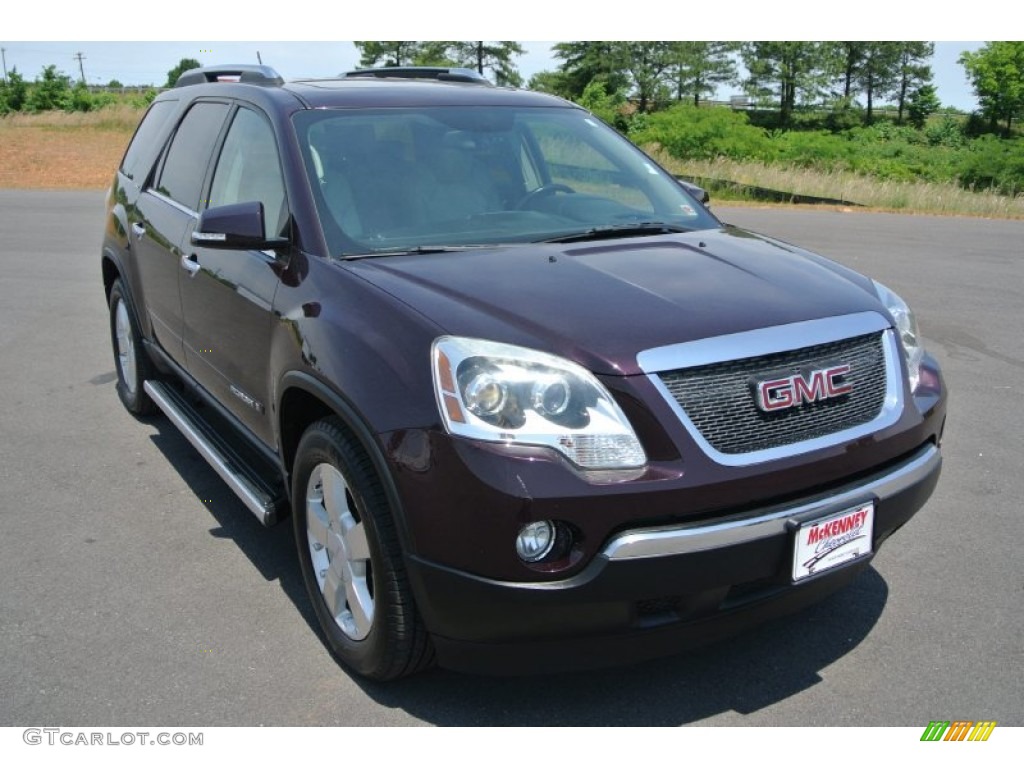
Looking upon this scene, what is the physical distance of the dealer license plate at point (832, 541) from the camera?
9.06ft

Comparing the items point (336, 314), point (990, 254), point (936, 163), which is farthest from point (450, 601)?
point (936, 163)

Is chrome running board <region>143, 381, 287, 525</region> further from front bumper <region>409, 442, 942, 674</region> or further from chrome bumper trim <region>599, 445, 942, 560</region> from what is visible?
chrome bumper trim <region>599, 445, 942, 560</region>

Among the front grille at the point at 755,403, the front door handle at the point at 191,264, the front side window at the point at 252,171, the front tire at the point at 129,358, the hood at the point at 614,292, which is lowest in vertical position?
the front tire at the point at 129,358

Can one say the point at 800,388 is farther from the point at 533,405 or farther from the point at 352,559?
the point at 352,559

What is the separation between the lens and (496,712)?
305 centimetres

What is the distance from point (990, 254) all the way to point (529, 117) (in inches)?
385

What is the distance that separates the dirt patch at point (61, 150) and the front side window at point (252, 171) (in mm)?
20751

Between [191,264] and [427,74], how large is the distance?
173 centimetres

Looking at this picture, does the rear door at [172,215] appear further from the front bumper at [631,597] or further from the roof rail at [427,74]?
the front bumper at [631,597]

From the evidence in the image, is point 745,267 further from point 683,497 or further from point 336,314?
point 336,314

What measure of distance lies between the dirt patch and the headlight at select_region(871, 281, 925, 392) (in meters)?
22.7

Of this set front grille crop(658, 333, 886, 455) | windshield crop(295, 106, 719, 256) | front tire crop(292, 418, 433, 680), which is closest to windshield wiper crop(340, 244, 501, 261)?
windshield crop(295, 106, 719, 256)

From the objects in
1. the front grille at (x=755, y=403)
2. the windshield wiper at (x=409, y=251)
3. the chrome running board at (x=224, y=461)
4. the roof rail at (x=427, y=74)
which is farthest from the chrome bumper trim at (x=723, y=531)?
the roof rail at (x=427, y=74)

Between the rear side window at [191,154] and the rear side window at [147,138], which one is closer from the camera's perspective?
the rear side window at [191,154]
